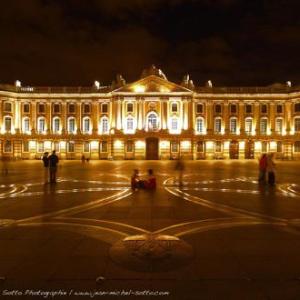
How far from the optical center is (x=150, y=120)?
69438mm

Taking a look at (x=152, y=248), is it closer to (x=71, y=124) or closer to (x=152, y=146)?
(x=152, y=146)

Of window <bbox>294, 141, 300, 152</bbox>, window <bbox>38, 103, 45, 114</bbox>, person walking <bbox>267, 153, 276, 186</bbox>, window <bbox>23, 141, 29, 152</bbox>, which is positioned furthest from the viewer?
window <bbox>38, 103, 45, 114</bbox>

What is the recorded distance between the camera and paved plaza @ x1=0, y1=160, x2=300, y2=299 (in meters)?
5.78

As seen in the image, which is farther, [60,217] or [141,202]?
[141,202]

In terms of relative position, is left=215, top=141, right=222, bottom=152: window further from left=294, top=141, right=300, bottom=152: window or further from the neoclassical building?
left=294, top=141, right=300, bottom=152: window

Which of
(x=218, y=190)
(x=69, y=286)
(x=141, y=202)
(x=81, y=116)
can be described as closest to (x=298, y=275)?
(x=69, y=286)

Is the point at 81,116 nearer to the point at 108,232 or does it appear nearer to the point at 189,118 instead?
the point at 189,118

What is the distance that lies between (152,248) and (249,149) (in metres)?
65.9

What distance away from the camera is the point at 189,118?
227 ft

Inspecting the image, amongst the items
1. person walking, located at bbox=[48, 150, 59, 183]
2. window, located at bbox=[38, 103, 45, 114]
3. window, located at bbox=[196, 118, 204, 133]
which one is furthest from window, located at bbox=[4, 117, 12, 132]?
person walking, located at bbox=[48, 150, 59, 183]

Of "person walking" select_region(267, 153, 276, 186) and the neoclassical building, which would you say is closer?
"person walking" select_region(267, 153, 276, 186)

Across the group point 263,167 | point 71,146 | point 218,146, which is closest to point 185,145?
point 218,146

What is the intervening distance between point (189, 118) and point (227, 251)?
62.5 meters

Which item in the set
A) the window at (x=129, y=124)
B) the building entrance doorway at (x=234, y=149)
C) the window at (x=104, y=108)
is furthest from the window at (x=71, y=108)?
the building entrance doorway at (x=234, y=149)
